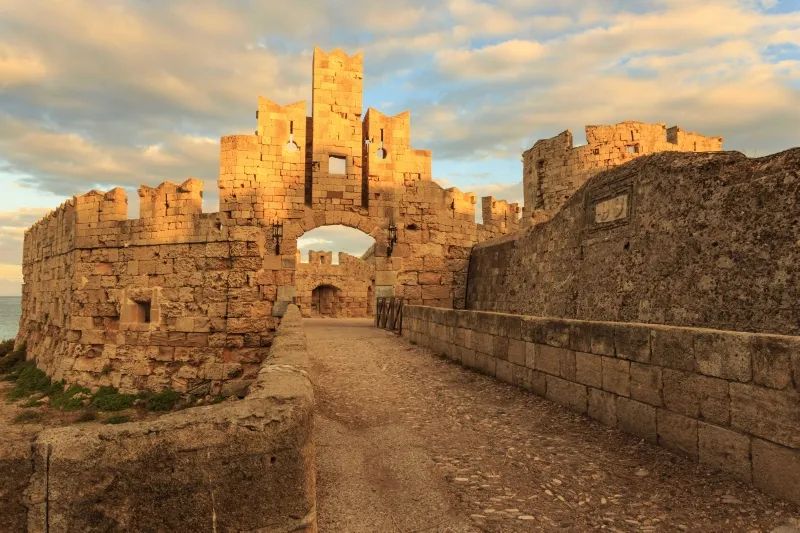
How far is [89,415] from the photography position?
457 inches

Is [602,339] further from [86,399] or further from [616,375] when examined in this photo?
[86,399]

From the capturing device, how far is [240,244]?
12156mm

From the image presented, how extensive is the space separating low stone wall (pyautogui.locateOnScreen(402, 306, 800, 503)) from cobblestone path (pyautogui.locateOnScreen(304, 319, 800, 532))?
0.14m

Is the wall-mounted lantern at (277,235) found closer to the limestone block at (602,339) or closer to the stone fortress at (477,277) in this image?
the stone fortress at (477,277)

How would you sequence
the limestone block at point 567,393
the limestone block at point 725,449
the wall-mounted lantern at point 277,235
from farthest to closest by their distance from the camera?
the wall-mounted lantern at point 277,235
the limestone block at point 567,393
the limestone block at point 725,449

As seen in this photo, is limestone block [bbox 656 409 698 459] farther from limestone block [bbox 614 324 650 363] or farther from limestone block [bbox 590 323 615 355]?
limestone block [bbox 590 323 615 355]

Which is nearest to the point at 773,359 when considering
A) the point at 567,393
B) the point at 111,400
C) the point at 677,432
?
the point at 677,432

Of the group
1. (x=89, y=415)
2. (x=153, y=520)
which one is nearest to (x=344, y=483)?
(x=153, y=520)

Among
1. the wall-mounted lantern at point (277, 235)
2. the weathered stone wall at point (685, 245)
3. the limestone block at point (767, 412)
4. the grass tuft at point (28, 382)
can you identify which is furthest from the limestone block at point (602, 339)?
the grass tuft at point (28, 382)

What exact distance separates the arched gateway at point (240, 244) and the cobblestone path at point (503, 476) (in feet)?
23.0

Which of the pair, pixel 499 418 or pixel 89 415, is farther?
pixel 89 415

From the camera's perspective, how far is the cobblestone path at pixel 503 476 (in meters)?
2.96

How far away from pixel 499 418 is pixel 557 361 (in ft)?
2.87

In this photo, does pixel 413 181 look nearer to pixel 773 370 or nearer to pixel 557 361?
pixel 557 361
